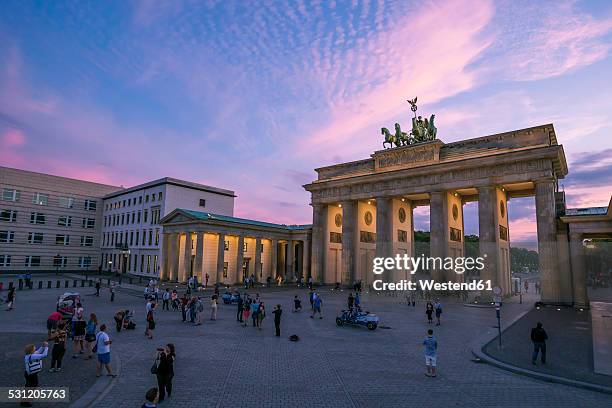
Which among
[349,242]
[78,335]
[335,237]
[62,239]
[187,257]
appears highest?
[335,237]

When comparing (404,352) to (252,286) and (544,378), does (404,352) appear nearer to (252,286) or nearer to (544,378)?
(544,378)

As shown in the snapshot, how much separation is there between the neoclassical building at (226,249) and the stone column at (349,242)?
8421 mm

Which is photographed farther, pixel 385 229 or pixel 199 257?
pixel 199 257

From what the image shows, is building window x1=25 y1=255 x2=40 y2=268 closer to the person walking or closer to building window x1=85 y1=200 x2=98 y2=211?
building window x1=85 y1=200 x2=98 y2=211

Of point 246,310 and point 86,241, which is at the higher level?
point 86,241

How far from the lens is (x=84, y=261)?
71188 mm

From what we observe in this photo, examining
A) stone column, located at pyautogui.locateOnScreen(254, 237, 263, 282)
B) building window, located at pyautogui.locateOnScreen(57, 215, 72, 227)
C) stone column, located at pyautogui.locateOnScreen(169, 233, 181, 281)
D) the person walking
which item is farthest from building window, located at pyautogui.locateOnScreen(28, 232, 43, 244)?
the person walking

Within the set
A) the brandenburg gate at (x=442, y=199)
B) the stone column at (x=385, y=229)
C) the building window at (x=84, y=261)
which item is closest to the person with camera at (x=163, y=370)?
the brandenburg gate at (x=442, y=199)

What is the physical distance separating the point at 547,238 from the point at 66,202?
76644 mm

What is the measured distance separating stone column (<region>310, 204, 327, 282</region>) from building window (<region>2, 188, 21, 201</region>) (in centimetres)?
5146

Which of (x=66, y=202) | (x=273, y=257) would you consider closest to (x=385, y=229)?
(x=273, y=257)

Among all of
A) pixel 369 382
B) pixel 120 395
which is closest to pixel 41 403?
pixel 120 395

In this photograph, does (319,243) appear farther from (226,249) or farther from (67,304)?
(67,304)

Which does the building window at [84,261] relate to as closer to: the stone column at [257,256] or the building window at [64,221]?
the building window at [64,221]
